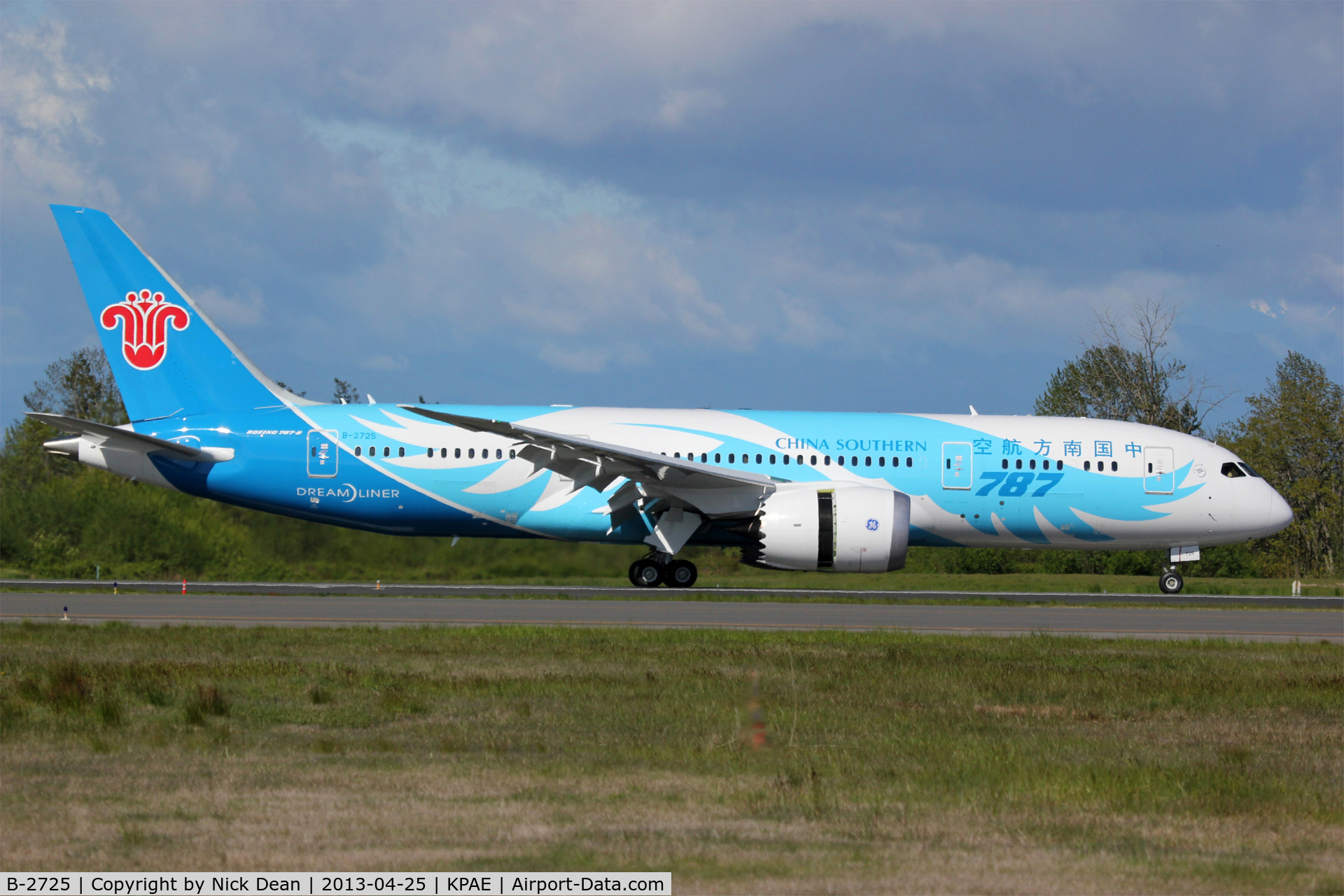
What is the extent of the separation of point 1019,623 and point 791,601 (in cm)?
446

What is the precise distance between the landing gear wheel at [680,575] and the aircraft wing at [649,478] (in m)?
0.98

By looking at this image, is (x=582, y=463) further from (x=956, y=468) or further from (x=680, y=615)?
(x=956, y=468)

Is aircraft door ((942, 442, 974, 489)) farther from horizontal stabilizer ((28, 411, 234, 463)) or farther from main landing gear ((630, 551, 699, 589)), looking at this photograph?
horizontal stabilizer ((28, 411, 234, 463))

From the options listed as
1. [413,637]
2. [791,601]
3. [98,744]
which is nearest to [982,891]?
[98,744]

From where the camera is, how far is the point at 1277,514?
23.5 meters

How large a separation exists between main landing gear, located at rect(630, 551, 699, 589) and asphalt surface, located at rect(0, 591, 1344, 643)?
328 cm

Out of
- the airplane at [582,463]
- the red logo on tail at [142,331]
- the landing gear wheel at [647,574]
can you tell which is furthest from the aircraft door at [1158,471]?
the red logo on tail at [142,331]

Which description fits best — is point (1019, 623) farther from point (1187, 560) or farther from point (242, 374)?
point (242, 374)

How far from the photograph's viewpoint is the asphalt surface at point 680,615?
50.5 ft

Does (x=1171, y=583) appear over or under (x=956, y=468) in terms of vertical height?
under

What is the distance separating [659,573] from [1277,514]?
489 inches

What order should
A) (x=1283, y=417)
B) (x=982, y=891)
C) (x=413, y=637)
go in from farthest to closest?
(x=1283, y=417) < (x=413, y=637) < (x=982, y=891)

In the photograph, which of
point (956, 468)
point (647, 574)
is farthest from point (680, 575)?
point (956, 468)

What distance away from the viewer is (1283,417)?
159ft
